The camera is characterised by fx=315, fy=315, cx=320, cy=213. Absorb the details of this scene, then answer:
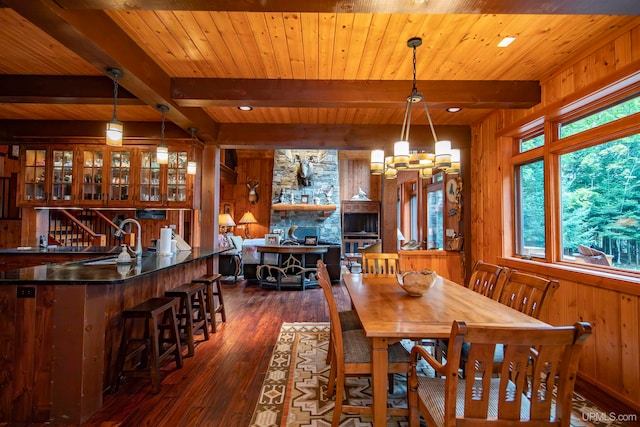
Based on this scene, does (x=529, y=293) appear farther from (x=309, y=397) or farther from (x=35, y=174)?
(x=35, y=174)

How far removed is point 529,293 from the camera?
2033 mm

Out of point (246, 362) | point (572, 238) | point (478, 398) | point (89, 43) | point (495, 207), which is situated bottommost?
point (246, 362)

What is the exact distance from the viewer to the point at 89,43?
81.6 inches

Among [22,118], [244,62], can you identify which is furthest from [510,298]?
[22,118]

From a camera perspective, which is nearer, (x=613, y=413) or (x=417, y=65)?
(x=613, y=413)

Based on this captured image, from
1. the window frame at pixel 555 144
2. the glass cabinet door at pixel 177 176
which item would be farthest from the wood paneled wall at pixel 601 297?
the glass cabinet door at pixel 177 176

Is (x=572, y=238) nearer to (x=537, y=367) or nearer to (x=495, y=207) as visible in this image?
Answer: (x=495, y=207)

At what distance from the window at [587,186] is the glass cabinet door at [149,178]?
509 cm

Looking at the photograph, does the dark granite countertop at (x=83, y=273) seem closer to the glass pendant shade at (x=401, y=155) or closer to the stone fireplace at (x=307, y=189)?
the glass pendant shade at (x=401, y=155)

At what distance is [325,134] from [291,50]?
75.9 inches

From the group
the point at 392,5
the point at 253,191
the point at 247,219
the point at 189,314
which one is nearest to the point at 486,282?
the point at 392,5

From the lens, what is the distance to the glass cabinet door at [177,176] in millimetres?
4961

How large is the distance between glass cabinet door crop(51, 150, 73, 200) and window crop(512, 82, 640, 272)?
20.7 ft

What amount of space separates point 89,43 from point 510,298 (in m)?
3.32
